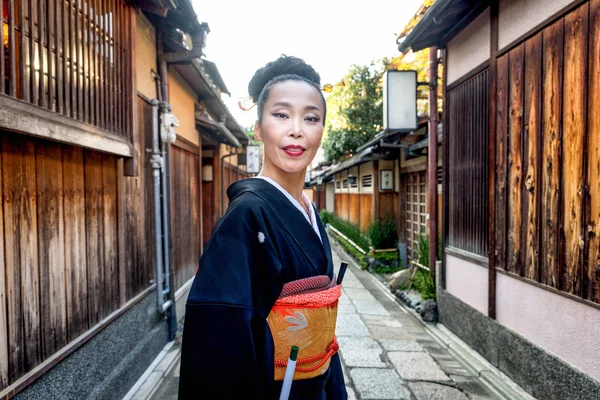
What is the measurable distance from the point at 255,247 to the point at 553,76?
13.4 feet

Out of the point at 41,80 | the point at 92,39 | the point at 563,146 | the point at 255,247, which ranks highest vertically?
the point at 92,39

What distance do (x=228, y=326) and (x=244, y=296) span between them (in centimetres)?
13

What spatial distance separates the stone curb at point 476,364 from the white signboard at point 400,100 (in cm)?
408

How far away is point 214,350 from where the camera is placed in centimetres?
144

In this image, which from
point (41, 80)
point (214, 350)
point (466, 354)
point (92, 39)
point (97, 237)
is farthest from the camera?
point (466, 354)

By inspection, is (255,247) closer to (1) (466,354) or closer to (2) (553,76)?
(2) (553,76)

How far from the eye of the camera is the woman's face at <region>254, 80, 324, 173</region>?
1.98 meters

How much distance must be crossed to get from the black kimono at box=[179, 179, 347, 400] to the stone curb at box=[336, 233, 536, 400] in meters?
3.90

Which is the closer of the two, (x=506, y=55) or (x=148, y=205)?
(x=506, y=55)

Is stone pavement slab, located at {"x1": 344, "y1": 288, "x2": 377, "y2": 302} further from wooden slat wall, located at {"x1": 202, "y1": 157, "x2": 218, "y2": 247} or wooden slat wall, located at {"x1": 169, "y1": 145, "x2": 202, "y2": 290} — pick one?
wooden slat wall, located at {"x1": 202, "y1": 157, "x2": 218, "y2": 247}

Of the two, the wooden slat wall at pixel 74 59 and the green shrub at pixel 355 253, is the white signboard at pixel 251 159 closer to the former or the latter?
the green shrub at pixel 355 253

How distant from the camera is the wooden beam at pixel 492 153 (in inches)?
207

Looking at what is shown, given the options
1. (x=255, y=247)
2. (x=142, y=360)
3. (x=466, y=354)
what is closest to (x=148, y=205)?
(x=142, y=360)

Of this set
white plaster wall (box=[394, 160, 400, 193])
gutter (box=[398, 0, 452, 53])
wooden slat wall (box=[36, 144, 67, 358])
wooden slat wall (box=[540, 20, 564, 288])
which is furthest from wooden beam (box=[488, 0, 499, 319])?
white plaster wall (box=[394, 160, 400, 193])
